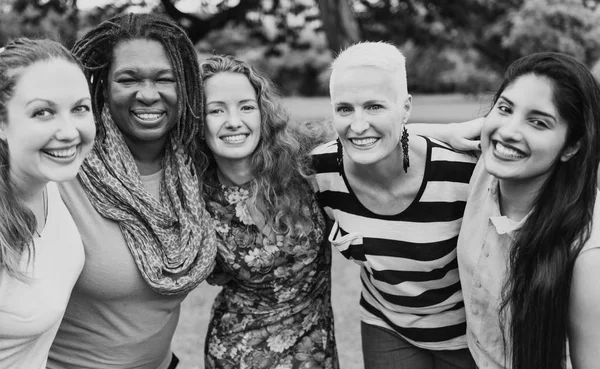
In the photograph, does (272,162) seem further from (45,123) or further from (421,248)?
(45,123)

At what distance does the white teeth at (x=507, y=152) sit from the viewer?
94.0 inches

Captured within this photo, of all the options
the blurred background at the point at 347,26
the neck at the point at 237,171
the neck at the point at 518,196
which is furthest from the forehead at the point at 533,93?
the blurred background at the point at 347,26

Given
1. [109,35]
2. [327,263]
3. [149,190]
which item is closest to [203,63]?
[109,35]

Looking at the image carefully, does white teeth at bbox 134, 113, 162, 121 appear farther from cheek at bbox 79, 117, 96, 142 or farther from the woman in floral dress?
cheek at bbox 79, 117, 96, 142

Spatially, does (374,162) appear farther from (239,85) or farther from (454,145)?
(239,85)

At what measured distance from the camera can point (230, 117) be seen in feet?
9.53

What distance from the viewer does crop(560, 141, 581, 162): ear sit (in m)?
2.33

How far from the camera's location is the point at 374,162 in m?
2.80

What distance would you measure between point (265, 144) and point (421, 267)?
0.88 meters

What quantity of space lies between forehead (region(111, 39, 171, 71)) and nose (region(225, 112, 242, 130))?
34 cm

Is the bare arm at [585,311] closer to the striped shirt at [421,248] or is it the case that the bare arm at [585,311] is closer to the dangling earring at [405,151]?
the striped shirt at [421,248]

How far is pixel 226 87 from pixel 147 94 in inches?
14.6

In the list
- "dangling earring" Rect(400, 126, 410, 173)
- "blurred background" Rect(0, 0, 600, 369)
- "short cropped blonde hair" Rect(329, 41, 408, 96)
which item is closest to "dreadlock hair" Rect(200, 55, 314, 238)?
"short cropped blonde hair" Rect(329, 41, 408, 96)

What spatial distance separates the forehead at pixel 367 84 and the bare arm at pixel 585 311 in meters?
1.00
